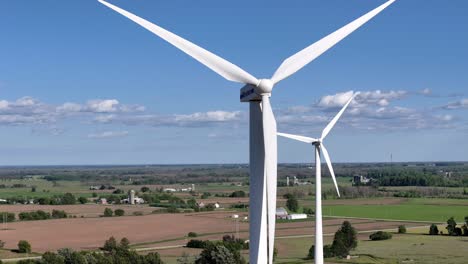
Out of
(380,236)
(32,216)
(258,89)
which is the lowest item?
(380,236)

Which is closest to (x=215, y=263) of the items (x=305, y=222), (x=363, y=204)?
(x=305, y=222)

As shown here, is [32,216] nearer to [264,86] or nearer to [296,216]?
[296,216]

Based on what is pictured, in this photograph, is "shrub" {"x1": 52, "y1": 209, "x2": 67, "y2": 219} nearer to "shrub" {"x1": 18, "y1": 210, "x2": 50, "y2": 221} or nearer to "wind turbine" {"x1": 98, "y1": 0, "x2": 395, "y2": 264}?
"shrub" {"x1": 18, "y1": 210, "x2": 50, "y2": 221}

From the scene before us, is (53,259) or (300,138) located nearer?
(300,138)

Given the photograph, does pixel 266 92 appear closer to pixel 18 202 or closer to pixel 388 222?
pixel 388 222

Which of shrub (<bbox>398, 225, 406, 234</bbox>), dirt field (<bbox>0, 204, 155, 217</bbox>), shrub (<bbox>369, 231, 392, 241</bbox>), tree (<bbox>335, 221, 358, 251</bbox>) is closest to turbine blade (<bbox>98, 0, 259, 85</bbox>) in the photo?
tree (<bbox>335, 221, 358, 251</bbox>)

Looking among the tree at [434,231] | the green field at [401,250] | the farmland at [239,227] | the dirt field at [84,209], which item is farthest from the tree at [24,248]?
the tree at [434,231]

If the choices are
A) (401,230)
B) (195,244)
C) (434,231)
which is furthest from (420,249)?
(195,244)

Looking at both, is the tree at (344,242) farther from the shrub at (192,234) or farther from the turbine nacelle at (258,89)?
the turbine nacelle at (258,89)
